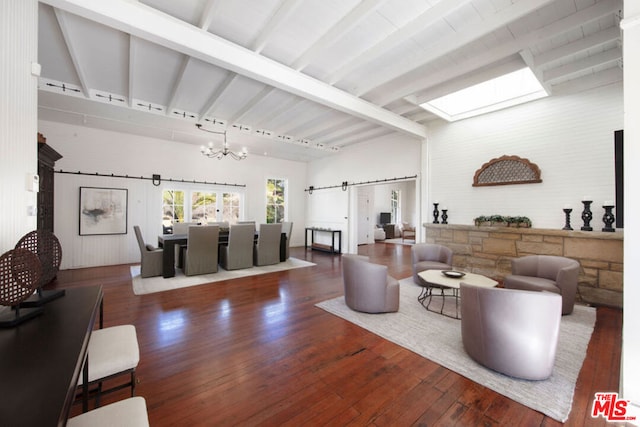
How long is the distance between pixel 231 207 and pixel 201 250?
2928mm

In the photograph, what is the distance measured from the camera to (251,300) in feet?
11.8

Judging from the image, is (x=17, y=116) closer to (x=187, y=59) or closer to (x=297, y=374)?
(x=187, y=59)

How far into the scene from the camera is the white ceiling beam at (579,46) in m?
2.80

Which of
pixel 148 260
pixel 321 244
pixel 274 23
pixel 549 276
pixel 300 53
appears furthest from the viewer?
pixel 321 244

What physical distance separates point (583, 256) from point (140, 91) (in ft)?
23.5

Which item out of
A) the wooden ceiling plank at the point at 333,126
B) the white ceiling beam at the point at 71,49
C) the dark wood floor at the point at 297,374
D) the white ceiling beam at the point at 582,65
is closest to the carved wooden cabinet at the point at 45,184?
the white ceiling beam at the point at 71,49

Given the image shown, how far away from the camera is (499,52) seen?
301cm

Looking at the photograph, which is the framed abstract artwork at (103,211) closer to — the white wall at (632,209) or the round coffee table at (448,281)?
the round coffee table at (448,281)

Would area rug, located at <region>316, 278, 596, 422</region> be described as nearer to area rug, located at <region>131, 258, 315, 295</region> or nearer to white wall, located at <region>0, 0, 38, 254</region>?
area rug, located at <region>131, 258, 315, 295</region>

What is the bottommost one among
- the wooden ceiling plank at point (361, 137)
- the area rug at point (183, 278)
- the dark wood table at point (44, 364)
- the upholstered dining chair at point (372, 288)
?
the area rug at point (183, 278)

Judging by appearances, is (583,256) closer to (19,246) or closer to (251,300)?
(251,300)

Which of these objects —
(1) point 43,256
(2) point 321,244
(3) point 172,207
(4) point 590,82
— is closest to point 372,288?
(1) point 43,256

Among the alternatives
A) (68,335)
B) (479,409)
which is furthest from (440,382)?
(68,335)

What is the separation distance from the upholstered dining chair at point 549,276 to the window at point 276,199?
21.7 feet
